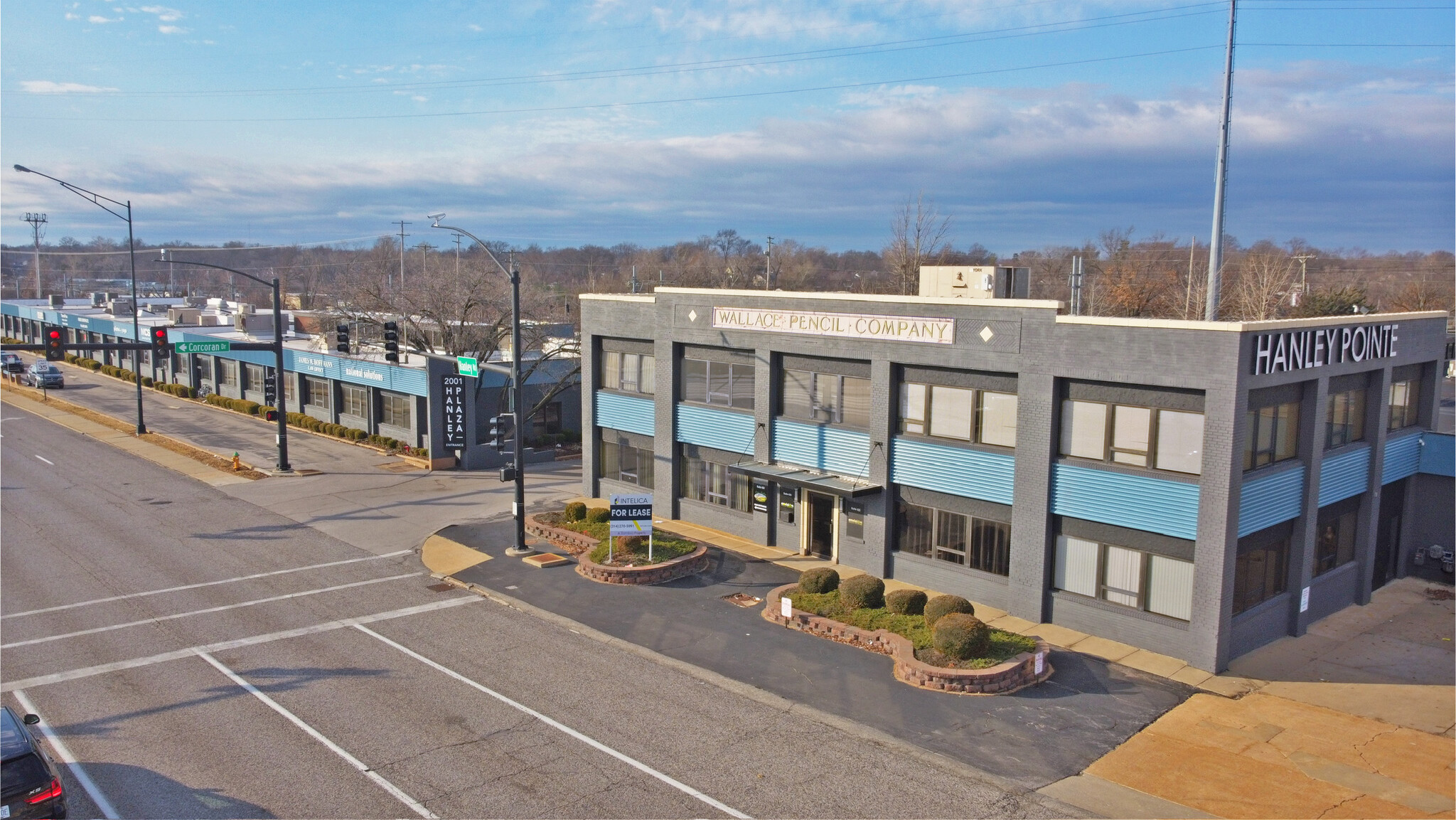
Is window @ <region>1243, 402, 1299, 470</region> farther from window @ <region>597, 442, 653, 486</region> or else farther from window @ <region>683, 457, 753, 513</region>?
window @ <region>597, 442, 653, 486</region>

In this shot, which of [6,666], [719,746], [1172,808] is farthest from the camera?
[6,666]

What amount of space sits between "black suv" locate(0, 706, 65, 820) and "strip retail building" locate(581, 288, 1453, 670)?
17.9 m

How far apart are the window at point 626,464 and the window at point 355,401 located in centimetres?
1823

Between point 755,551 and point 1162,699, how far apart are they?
12920 millimetres

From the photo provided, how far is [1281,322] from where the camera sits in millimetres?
20062

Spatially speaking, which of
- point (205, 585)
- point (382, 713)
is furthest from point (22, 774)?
point (205, 585)

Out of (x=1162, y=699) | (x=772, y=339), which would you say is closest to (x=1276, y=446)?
(x=1162, y=699)

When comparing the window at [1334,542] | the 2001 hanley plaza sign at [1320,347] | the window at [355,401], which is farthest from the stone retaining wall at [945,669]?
the window at [355,401]

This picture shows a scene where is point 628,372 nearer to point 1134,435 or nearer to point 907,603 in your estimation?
point 907,603

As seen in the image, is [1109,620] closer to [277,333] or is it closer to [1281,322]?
[1281,322]

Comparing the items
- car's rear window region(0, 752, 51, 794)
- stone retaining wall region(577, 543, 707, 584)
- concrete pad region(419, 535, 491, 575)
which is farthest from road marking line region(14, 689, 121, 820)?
stone retaining wall region(577, 543, 707, 584)

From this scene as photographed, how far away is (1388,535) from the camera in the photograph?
90.1ft

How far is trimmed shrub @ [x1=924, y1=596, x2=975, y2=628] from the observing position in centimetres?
2100

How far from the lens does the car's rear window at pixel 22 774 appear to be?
39.7 ft
